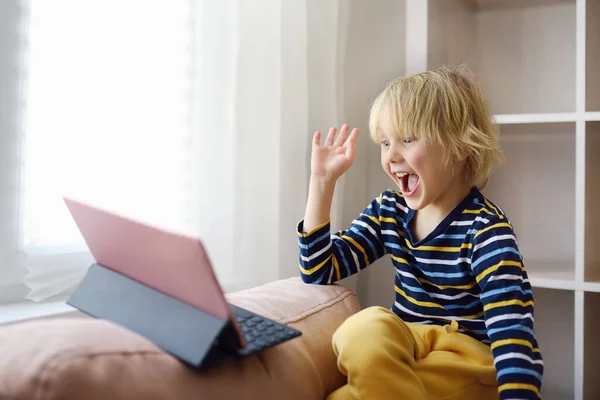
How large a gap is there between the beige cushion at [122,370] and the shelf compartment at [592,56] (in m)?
0.86

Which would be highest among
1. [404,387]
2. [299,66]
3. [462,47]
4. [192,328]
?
[462,47]

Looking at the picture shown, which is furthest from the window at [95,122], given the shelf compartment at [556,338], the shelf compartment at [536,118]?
the shelf compartment at [556,338]

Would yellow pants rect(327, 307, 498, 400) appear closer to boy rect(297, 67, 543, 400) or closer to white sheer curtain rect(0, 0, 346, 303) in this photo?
boy rect(297, 67, 543, 400)

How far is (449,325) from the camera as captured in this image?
1086 millimetres

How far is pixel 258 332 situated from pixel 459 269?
1.40ft

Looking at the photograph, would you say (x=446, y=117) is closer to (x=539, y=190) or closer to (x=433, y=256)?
(x=433, y=256)

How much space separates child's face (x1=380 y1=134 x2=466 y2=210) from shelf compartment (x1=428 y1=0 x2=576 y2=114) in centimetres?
54

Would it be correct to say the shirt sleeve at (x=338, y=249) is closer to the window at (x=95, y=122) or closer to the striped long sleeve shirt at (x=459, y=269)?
the striped long sleeve shirt at (x=459, y=269)

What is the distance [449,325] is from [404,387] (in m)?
0.27

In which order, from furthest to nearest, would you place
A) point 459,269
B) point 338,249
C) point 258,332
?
point 338,249 → point 459,269 → point 258,332

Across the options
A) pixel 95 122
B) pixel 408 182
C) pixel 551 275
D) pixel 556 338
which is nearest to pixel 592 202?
pixel 551 275

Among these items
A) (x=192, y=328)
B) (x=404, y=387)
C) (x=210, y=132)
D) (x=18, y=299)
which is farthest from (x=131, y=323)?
Result: (x=210, y=132)

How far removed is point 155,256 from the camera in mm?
698

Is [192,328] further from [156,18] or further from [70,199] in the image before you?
[156,18]
